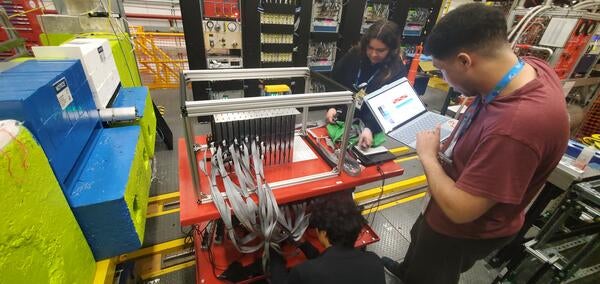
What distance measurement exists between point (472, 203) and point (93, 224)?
60.5 inches

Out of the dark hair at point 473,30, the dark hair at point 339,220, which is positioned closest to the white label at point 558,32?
the dark hair at point 473,30

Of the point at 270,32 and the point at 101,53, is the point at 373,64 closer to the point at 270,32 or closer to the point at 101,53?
the point at 101,53

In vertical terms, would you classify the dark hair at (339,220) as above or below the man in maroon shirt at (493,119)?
below

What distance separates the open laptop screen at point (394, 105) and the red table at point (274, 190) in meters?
0.33

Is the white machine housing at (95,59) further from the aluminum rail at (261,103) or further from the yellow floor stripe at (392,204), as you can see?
the yellow floor stripe at (392,204)

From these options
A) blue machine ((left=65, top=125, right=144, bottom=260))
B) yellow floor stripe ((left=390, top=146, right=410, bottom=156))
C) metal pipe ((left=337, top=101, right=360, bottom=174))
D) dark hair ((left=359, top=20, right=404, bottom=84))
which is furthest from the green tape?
yellow floor stripe ((left=390, top=146, right=410, bottom=156))

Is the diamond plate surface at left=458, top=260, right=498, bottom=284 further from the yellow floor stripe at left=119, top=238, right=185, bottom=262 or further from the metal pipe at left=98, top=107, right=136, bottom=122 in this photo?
the metal pipe at left=98, top=107, right=136, bottom=122

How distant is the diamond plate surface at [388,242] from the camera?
2.15m

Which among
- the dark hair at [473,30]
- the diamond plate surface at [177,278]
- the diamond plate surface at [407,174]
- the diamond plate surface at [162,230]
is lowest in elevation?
the diamond plate surface at [177,278]

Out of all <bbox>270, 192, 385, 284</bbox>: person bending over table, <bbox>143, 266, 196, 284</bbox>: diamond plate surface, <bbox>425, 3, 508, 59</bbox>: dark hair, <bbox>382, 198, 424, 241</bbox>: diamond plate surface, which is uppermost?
<bbox>425, 3, 508, 59</bbox>: dark hair

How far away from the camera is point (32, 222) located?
0.74 meters

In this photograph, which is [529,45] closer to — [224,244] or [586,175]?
[586,175]

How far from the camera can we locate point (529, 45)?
3.21 meters

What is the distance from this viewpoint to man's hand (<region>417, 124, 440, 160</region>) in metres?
1.14
